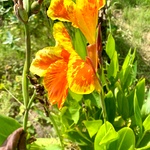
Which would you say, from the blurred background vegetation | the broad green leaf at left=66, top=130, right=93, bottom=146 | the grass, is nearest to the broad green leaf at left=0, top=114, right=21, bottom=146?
the broad green leaf at left=66, top=130, right=93, bottom=146

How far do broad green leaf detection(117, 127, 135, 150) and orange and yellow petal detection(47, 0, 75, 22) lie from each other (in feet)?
1.19

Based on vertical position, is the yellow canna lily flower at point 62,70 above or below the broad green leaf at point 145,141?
above

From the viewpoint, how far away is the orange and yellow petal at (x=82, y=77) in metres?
0.91

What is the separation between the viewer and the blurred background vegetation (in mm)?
2203

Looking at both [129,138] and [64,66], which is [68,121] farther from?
[64,66]

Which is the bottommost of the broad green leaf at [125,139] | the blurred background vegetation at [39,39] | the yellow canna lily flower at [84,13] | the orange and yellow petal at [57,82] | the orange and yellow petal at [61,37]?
the blurred background vegetation at [39,39]

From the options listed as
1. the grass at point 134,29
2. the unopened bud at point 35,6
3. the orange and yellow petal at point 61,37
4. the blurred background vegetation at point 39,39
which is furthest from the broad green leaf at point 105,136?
the grass at point 134,29

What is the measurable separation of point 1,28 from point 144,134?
1734 mm

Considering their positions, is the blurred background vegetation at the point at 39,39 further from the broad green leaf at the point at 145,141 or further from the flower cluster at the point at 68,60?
the flower cluster at the point at 68,60

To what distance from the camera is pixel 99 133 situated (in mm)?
1127

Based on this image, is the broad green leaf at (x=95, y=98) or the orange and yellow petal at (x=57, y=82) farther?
the broad green leaf at (x=95, y=98)

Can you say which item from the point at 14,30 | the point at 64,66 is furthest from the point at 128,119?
the point at 14,30

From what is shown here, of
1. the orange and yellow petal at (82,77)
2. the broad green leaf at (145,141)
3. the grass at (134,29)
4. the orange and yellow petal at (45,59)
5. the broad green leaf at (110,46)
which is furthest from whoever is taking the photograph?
the grass at (134,29)

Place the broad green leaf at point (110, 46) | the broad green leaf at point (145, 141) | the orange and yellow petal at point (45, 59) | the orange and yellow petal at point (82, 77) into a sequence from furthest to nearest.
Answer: the broad green leaf at point (110, 46) < the broad green leaf at point (145, 141) < the orange and yellow petal at point (45, 59) < the orange and yellow petal at point (82, 77)
